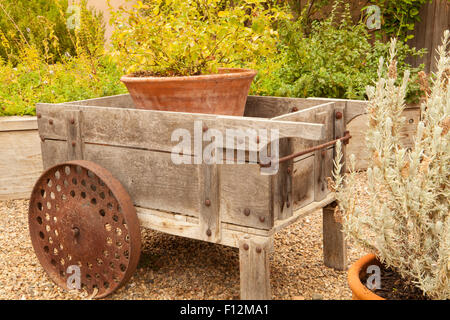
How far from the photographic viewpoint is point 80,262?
2.63 metres

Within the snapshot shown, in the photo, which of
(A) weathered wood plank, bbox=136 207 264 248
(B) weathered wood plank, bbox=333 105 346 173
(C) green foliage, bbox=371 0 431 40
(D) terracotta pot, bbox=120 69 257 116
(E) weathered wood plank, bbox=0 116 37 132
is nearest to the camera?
(A) weathered wood plank, bbox=136 207 264 248

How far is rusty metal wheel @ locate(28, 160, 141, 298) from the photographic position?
2.46 metres

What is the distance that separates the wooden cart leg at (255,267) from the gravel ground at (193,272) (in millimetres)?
502

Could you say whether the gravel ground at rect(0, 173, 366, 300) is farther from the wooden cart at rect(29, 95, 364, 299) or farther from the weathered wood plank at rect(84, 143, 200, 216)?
the weathered wood plank at rect(84, 143, 200, 216)

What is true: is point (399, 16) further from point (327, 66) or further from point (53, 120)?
point (53, 120)

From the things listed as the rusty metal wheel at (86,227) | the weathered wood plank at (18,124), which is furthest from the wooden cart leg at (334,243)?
the weathered wood plank at (18,124)

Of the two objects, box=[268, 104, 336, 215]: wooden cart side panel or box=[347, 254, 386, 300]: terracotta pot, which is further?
box=[268, 104, 336, 215]: wooden cart side panel

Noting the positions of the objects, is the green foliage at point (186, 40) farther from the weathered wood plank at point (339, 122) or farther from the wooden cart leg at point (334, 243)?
the wooden cart leg at point (334, 243)

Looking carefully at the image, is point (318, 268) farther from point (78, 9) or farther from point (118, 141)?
point (78, 9)

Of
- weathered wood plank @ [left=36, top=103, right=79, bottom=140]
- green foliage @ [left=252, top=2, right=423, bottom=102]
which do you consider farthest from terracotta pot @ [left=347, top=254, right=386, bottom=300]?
green foliage @ [left=252, top=2, right=423, bottom=102]

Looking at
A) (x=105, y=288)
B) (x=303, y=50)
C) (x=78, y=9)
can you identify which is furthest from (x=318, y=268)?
(x=78, y=9)

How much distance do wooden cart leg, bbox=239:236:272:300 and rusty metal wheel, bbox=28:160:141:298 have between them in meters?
0.56

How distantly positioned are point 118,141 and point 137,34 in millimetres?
633

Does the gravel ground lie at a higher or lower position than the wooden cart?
lower
